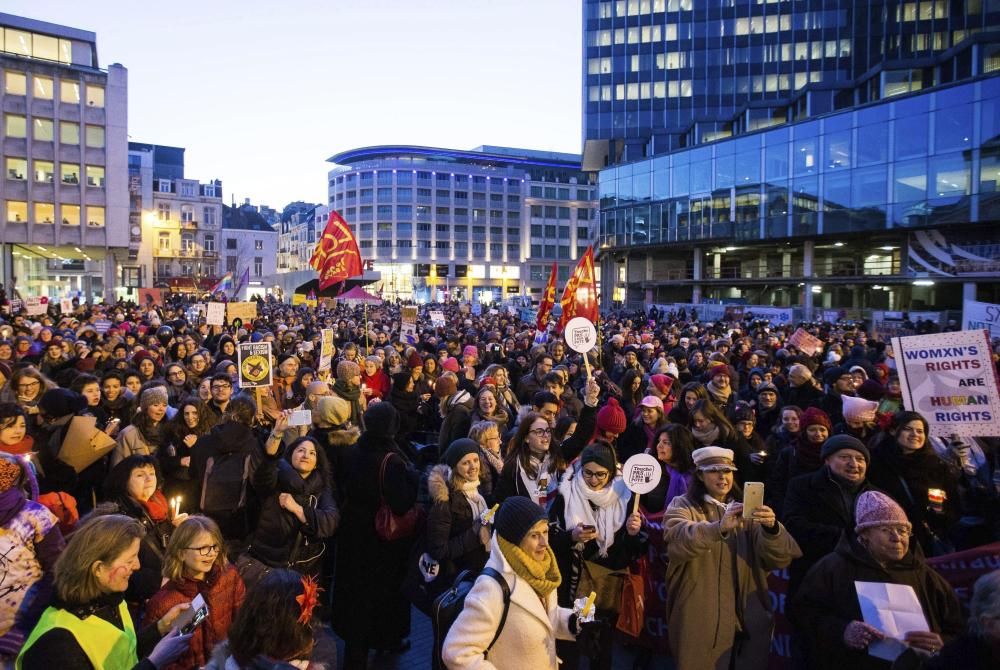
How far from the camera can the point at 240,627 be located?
7.54ft

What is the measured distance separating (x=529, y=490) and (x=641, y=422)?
2.30 meters

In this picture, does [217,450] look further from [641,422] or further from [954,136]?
[954,136]

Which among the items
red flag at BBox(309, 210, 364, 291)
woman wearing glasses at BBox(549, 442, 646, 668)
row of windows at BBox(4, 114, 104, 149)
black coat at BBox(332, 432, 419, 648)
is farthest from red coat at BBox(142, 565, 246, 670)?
row of windows at BBox(4, 114, 104, 149)

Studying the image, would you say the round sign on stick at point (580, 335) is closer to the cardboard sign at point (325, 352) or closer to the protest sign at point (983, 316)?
the cardboard sign at point (325, 352)

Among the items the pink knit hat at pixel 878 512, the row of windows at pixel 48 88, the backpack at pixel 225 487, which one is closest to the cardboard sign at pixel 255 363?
the backpack at pixel 225 487

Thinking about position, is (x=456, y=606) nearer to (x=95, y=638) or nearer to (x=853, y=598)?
(x=95, y=638)

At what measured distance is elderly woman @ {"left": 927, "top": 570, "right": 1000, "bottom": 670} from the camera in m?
2.28

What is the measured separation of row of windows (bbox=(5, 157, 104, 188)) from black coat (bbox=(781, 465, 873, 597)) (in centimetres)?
4751

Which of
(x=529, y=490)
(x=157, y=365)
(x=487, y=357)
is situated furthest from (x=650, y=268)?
(x=529, y=490)

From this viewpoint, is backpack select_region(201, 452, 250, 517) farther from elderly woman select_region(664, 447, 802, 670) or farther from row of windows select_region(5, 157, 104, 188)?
row of windows select_region(5, 157, 104, 188)

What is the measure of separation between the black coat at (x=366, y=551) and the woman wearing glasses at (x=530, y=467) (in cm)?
67

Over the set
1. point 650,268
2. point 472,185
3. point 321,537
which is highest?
point 472,185

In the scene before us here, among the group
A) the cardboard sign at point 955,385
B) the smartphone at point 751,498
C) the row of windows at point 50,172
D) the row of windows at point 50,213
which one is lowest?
the smartphone at point 751,498

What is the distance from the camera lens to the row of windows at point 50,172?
39.5 meters
